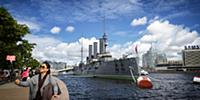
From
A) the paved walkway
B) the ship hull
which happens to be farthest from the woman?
the ship hull

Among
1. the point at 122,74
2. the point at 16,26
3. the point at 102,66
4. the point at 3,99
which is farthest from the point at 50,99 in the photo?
the point at 102,66

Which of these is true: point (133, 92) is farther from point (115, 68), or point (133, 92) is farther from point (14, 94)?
point (115, 68)

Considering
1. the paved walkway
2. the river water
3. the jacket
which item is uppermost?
the jacket

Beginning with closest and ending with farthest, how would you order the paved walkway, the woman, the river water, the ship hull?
the woman < the paved walkway < the river water < the ship hull

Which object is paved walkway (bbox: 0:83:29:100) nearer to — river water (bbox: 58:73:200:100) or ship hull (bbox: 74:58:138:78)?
river water (bbox: 58:73:200:100)

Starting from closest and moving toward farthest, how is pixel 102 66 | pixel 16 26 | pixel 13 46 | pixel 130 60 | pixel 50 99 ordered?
pixel 50 99 < pixel 16 26 < pixel 13 46 < pixel 130 60 < pixel 102 66

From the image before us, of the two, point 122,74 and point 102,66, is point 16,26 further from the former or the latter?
point 102,66

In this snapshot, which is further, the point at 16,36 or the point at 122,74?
the point at 122,74

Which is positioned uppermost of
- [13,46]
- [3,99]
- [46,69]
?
[13,46]

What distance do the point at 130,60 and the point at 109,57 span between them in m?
37.4

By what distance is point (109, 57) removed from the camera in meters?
120

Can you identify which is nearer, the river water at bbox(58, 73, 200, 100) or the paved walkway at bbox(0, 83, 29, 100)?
the paved walkway at bbox(0, 83, 29, 100)

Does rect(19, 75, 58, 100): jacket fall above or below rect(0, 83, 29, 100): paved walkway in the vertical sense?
above

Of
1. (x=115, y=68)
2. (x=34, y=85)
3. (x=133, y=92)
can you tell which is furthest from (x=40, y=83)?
(x=115, y=68)
